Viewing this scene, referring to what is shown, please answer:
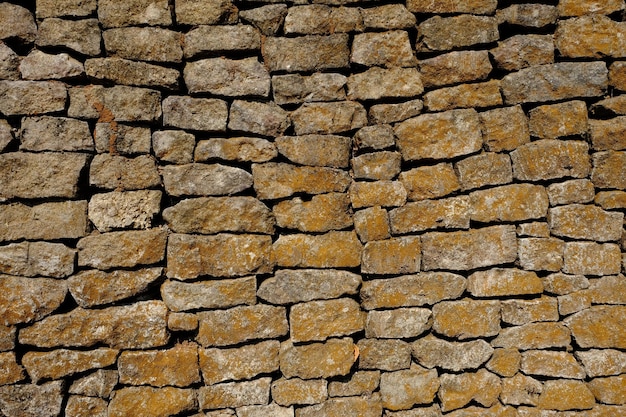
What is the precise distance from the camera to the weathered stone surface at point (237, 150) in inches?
95.3

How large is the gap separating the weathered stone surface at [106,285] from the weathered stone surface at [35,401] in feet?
1.63

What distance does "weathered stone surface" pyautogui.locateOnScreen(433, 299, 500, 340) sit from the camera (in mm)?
2490

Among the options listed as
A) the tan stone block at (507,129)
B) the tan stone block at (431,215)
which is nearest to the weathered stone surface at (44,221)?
the tan stone block at (431,215)

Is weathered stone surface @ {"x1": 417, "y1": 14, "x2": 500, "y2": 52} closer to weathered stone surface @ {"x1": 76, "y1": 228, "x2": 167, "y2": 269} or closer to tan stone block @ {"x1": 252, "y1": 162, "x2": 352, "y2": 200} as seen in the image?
tan stone block @ {"x1": 252, "y1": 162, "x2": 352, "y2": 200}

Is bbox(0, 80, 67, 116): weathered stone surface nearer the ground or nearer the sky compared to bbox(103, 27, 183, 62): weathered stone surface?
nearer the ground

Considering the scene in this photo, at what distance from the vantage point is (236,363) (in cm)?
241

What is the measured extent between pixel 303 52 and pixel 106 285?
178 cm

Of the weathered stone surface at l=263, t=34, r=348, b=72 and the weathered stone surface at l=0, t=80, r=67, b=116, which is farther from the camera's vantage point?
the weathered stone surface at l=263, t=34, r=348, b=72

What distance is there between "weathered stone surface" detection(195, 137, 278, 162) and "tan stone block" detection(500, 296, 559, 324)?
5.58 feet

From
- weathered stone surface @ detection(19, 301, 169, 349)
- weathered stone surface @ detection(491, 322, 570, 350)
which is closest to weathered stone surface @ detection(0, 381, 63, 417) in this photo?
weathered stone surface @ detection(19, 301, 169, 349)

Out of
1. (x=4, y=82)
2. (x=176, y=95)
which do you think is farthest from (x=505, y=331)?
(x=4, y=82)

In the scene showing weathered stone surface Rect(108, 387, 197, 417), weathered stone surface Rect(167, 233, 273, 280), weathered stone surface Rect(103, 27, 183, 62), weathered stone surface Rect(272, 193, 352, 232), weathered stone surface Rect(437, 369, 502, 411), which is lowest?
weathered stone surface Rect(437, 369, 502, 411)

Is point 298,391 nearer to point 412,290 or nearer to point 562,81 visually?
point 412,290

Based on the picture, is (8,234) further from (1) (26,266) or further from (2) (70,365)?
(2) (70,365)
